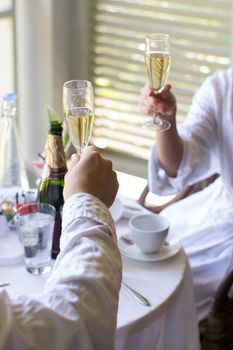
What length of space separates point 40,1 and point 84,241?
2.26 metres

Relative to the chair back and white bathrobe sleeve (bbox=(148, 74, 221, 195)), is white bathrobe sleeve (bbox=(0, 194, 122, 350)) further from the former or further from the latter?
white bathrobe sleeve (bbox=(148, 74, 221, 195))

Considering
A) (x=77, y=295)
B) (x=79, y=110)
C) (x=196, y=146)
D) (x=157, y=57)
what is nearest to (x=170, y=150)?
(x=196, y=146)

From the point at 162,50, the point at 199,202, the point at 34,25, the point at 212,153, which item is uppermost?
the point at 162,50

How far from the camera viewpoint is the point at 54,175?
1.52 meters

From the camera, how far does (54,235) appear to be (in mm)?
1523

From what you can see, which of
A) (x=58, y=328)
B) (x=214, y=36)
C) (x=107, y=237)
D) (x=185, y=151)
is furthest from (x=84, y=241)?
(x=214, y=36)

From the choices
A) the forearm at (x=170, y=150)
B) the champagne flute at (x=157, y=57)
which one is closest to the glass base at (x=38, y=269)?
the champagne flute at (x=157, y=57)

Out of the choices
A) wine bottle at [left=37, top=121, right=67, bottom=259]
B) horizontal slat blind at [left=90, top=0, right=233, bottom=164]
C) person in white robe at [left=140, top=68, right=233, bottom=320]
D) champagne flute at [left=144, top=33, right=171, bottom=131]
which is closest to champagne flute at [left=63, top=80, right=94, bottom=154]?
wine bottle at [left=37, top=121, right=67, bottom=259]

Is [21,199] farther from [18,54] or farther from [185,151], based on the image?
[18,54]

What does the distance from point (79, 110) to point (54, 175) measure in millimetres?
259

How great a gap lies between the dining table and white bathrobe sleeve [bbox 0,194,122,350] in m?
0.36

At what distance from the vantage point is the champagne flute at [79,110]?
130 cm

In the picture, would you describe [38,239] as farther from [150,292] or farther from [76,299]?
[76,299]

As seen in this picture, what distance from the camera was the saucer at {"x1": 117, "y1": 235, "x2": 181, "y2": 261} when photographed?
1550 mm
